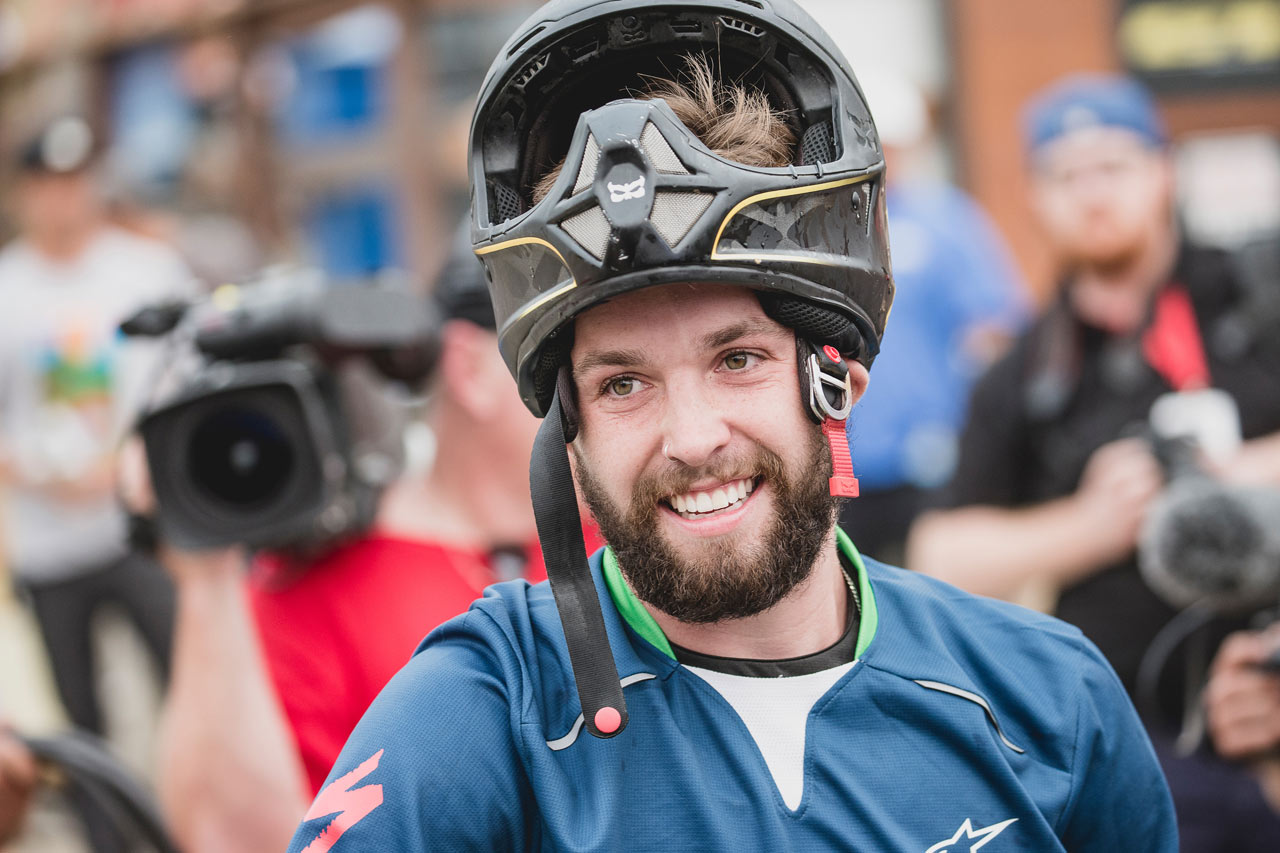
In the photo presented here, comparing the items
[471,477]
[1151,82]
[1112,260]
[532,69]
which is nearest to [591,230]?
[532,69]

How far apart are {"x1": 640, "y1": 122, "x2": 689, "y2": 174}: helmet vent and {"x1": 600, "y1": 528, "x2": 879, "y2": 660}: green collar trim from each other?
1.68 ft

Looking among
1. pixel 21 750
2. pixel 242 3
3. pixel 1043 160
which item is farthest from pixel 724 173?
pixel 242 3

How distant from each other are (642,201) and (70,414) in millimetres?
4416

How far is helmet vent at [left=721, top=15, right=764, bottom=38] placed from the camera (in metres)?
1.99

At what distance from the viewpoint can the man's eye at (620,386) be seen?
6.42 ft

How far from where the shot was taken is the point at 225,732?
2887mm

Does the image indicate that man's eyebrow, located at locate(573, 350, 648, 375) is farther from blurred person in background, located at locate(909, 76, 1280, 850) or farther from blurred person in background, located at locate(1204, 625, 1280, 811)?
blurred person in background, located at locate(909, 76, 1280, 850)

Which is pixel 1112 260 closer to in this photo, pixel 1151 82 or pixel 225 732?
pixel 225 732

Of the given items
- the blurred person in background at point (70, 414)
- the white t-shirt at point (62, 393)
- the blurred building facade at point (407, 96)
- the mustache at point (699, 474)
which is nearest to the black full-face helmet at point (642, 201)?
the mustache at point (699, 474)

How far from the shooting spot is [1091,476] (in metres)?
3.98

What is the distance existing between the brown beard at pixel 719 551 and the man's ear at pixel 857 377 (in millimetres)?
195

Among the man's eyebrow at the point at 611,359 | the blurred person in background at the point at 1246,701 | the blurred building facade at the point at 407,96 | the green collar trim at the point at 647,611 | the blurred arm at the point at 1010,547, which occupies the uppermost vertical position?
the blurred building facade at the point at 407,96

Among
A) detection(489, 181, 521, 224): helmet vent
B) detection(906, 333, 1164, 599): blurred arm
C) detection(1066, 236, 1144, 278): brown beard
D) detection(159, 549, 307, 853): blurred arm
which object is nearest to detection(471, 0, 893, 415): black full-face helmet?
detection(489, 181, 521, 224): helmet vent

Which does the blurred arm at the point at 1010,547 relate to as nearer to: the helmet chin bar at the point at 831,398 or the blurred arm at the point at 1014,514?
the blurred arm at the point at 1014,514
